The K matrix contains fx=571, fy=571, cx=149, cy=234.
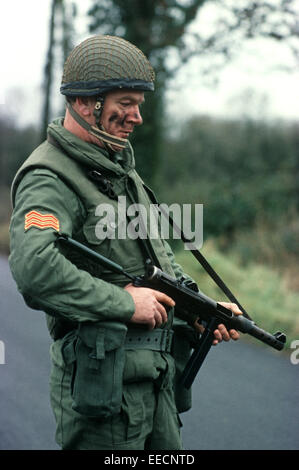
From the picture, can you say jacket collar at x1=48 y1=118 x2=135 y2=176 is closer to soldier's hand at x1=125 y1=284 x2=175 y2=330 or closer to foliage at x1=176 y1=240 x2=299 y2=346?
soldier's hand at x1=125 y1=284 x2=175 y2=330

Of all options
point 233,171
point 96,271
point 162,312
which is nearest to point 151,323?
point 162,312

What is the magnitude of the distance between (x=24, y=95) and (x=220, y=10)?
44.8 ft

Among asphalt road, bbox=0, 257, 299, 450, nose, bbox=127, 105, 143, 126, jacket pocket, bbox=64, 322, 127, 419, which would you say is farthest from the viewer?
asphalt road, bbox=0, 257, 299, 450

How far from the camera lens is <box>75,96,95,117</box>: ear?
2209 mm

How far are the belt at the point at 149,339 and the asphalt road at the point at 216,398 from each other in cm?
200

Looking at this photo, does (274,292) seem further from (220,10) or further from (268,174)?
(268,174)

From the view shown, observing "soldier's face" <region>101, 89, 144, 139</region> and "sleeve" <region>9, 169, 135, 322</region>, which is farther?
"soldier's face" <region>101, 89, 144, 139</region>

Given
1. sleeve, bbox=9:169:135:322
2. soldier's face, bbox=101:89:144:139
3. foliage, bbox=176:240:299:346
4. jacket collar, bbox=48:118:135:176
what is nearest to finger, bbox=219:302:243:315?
sleeve, bbox=9:169:135:322

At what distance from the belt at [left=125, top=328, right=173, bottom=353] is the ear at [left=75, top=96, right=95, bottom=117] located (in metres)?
0.86

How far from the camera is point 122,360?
208cm

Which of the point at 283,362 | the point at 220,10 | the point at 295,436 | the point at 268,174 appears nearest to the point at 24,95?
the point at 268,174

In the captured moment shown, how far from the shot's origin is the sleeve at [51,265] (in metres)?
1.90

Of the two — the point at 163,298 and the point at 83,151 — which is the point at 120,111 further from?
the point at 163,298

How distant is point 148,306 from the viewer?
2.09 metres
